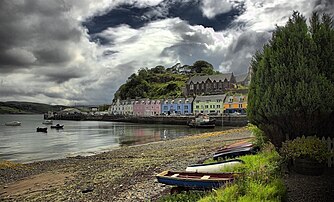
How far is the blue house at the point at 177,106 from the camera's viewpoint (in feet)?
394

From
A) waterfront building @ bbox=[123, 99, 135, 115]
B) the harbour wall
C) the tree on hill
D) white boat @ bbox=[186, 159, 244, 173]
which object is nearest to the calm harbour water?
the harbour wall

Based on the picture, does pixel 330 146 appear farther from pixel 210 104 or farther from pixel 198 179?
pixel 210 104

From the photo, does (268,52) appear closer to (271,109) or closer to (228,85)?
(271,109)

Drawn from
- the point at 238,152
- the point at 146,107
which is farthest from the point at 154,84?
the point at 238,152

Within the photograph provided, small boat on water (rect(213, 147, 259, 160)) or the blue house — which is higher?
the blue house

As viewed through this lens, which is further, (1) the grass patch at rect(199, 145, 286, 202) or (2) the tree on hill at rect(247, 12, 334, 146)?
(2) the tree on hill at rect(247, 12, 334, 146)

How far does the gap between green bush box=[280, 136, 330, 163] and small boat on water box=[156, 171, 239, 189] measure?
6.64ft

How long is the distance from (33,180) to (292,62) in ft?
48.4

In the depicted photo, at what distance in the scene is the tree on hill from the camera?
27.9ft

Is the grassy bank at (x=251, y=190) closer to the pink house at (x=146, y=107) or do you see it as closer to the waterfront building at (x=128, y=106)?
the pink house at (x=146, y=107)

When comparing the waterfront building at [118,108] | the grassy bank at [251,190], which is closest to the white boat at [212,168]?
the grassy bank at [251,190]

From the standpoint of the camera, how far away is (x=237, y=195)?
5969mm

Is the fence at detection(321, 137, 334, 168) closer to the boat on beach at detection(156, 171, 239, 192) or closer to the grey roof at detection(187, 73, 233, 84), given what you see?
the boat on beach at detection(156, 171, 239, 192)

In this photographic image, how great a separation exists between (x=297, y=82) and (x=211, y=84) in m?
132
